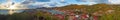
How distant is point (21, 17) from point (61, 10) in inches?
20.6

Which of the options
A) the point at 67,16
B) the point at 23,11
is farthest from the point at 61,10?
the point at 23,11

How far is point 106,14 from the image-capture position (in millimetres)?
5289

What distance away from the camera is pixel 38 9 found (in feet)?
17.5

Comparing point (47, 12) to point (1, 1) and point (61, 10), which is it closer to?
point (61, 10)

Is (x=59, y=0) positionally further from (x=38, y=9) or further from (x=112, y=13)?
(x=112, y=13)

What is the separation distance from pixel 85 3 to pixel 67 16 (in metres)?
0.28

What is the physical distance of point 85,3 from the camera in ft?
17.4

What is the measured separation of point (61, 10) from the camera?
5.29 m

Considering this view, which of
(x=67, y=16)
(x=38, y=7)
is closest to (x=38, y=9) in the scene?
(x=38, y=7)

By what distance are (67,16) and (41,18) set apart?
1.09 ft

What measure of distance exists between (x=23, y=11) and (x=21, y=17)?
0.27ft

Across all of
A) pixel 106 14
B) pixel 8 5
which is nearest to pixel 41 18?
pixel 8 5

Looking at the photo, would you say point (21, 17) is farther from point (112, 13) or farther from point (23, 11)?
point (112, 13)

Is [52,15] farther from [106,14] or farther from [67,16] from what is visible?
[106,14]
